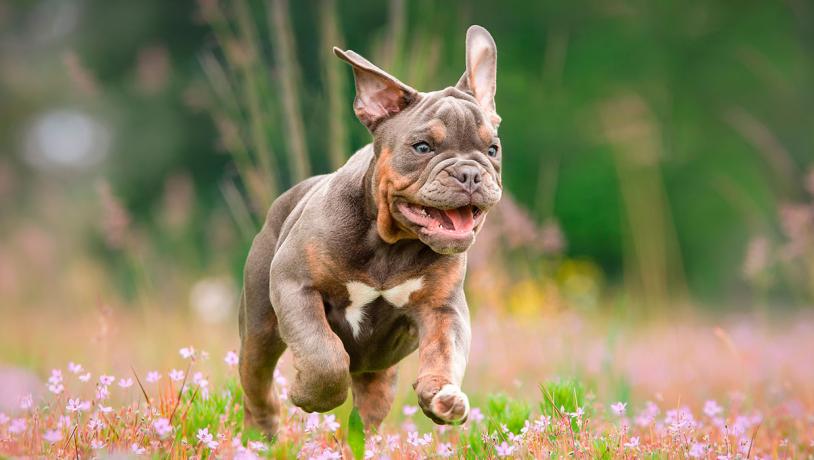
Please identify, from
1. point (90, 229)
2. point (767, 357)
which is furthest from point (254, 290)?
point (90, 229)

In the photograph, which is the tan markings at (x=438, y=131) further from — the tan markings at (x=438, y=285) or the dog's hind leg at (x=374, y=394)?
the dog's hind leg at (x=374, y=394)

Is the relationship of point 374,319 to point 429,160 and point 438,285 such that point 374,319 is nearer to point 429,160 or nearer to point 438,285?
point 438,285

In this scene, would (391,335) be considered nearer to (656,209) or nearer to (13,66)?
(656,209)

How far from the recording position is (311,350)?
14.5 feet

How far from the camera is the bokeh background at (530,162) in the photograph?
→ 409 inches

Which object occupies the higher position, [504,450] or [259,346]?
[504,450]

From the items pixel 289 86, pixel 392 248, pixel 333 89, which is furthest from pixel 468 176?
pixel 333 89

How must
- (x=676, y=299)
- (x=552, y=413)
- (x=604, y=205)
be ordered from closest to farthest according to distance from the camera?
(x=552, y=413) < (x=676, y=299) < (x=604, y=205)

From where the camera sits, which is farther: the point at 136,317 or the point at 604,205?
the point at 604,205

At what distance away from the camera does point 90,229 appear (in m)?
18.7

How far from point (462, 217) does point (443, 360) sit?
0.61 metres

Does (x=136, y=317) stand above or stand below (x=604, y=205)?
above

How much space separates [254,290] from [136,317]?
5990 mm

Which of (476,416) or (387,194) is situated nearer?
(387,194)
